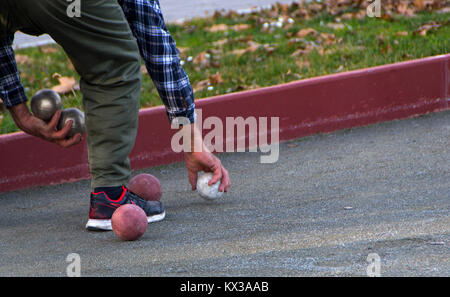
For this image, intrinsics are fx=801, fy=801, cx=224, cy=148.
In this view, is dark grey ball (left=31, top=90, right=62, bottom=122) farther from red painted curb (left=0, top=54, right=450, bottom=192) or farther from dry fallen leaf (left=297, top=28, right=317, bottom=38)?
dry fallen leaf (left=297, top=28, right=317, bottom=38)

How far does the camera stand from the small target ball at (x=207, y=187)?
3.96 metres

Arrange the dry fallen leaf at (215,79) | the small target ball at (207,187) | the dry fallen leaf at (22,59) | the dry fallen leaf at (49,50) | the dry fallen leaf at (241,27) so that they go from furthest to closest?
the dry fallen leaf at (241,27), the dry fallen leaf at (49,50), the dry fallen leaf at (22,59), the dry fallen leaf at (215,79), the small target ball at (207,187)

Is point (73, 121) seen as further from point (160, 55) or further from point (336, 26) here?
point (336, 26)

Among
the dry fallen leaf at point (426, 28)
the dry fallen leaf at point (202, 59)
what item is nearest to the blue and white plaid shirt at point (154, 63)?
the dry fallen leaf at point (202, 59)

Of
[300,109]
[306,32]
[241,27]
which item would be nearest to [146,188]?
[300,109]

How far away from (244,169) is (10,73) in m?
1.63

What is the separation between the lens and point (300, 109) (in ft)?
18.1

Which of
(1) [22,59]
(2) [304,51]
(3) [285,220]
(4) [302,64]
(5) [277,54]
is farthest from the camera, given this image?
(1) [22,59]

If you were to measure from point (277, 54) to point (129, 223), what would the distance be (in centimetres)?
362

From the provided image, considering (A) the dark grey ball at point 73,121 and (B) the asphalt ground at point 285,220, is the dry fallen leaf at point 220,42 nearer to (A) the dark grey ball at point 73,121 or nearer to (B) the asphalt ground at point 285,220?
(B) the asphalt ground at point 285,220

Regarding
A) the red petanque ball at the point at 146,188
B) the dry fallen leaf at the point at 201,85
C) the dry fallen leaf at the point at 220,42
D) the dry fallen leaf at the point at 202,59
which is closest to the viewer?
the red petanque ball at the point at 146,188

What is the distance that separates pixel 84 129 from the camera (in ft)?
12.7

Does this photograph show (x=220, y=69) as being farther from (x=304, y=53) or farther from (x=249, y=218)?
(x=249, y=218)

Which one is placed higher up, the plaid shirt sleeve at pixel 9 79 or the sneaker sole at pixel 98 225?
the plaid shirt sleeve at pixel 9 79
